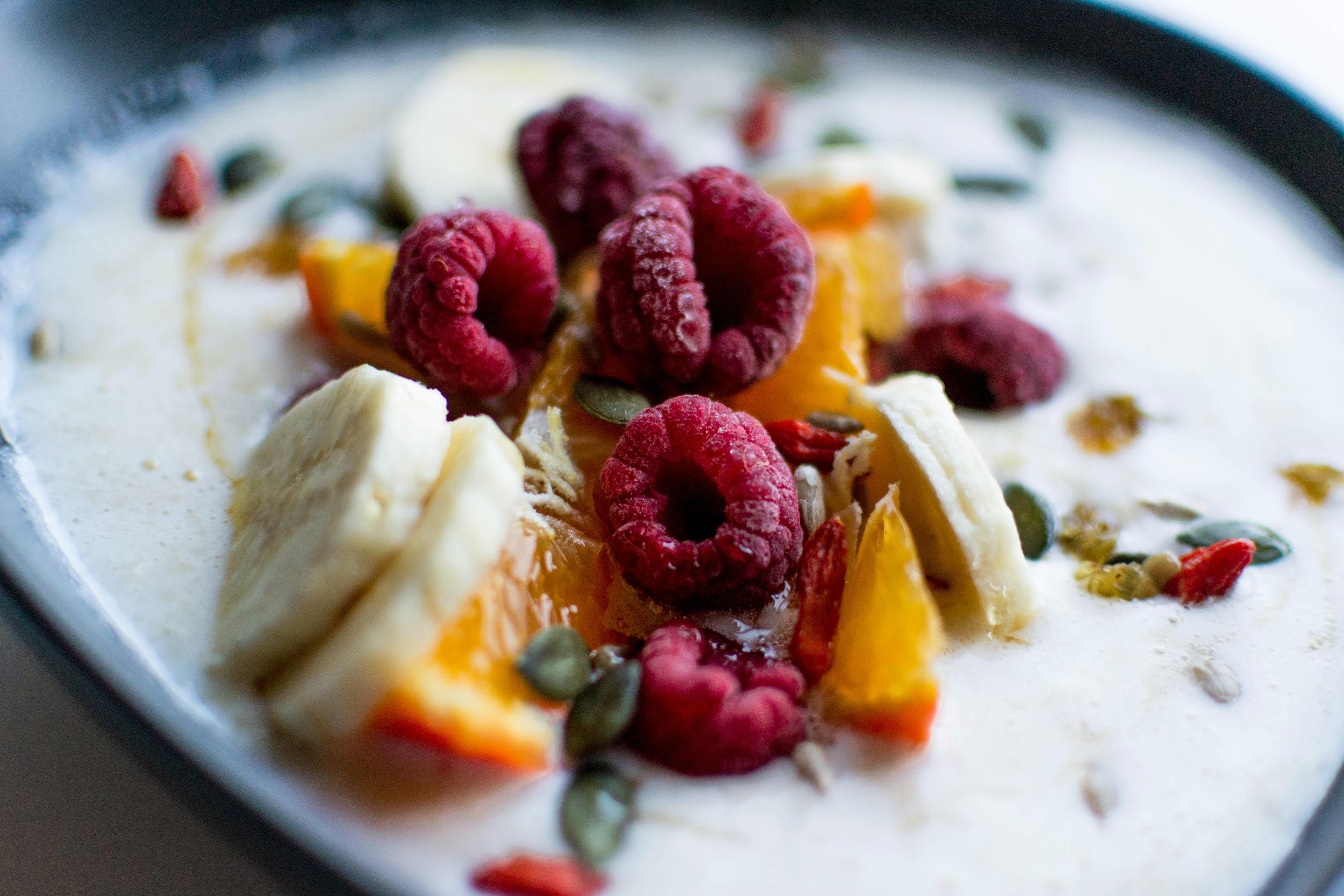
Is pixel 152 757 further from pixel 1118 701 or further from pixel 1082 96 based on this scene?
pixel 1082 96

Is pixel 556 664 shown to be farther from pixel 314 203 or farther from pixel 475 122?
pixel 475 122


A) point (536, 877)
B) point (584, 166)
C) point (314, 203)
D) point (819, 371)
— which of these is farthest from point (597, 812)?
point (314, 203)

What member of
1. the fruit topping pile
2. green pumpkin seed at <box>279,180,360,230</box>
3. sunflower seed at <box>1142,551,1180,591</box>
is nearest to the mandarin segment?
the fruit topping pile

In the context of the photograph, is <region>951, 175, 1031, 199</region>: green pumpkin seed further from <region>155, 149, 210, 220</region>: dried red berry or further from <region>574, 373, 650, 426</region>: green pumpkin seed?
<region>155, 149, 210, 220</region>: dried red berry

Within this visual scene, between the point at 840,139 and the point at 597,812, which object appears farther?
the point at 840,139

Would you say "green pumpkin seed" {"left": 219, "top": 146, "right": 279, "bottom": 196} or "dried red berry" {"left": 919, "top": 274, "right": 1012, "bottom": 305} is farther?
"green pumpkin seed" {"left": 219, "top": 146, "right": 279, "bottom": 196}

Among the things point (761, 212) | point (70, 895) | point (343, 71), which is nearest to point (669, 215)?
point (761, 212)

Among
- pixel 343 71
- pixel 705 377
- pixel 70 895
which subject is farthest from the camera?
pixel 343 71
